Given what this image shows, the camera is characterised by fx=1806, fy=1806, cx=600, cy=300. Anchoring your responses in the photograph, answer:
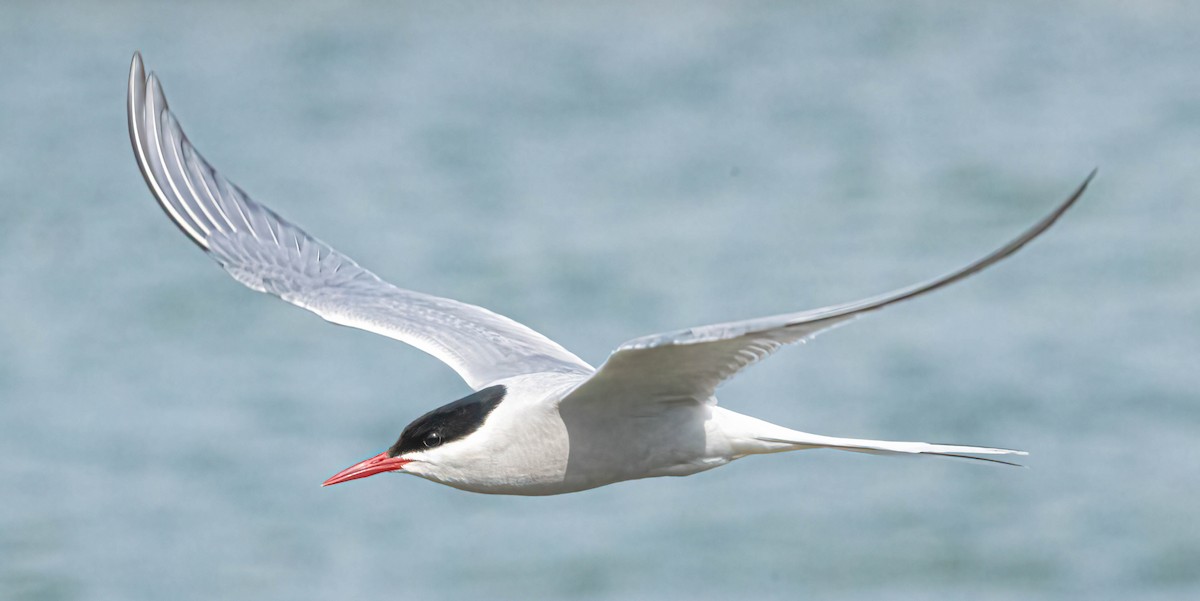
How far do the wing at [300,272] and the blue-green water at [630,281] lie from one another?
10100mm

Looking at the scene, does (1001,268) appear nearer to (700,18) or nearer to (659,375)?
(700,18)

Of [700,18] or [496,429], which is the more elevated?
[700,18]

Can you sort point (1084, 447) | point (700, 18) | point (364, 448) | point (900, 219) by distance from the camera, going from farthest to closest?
point (700, 18)
point (900, 219)
point (1084, 447)
point (364, 448)

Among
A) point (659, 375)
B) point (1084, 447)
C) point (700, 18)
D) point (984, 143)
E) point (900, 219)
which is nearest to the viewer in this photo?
point (659, 375)

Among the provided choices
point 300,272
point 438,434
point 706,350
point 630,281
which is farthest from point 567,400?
point 630,281

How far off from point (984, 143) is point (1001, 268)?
4436 mm

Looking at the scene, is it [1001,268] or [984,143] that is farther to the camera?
[984,143]

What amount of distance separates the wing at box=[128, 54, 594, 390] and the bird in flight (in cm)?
Result: 1

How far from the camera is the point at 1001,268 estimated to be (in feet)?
76.0

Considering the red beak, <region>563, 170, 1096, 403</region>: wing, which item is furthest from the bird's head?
<region>563, 170, 1096, 403</region>: wing

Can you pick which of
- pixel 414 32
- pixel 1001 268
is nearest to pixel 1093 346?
pixel 1001 268

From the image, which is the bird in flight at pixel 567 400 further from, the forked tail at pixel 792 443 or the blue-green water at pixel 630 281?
the blue-green water at pixel 630 281

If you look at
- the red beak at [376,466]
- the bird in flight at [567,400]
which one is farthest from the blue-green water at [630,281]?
the red beak at [376,466]

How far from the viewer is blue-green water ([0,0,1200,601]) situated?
20734 millimetres
